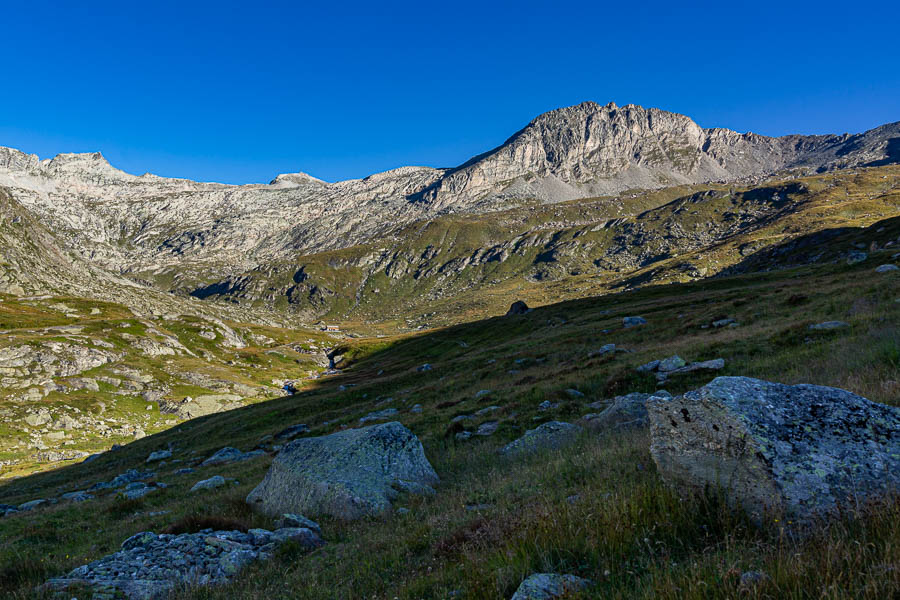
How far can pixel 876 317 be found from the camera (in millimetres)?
20406

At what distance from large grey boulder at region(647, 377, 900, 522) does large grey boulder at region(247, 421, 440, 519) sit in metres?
8.53

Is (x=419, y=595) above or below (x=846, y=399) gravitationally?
below

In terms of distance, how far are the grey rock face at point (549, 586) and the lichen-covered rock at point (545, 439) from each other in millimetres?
10381

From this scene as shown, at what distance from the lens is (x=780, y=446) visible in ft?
19.4

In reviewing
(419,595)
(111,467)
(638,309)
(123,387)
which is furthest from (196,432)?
(638,309)

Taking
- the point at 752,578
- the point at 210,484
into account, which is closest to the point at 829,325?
the point at 752,578

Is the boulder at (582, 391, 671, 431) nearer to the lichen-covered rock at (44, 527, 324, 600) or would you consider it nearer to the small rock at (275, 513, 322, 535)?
the small rock at (275, 513, 322, 535)

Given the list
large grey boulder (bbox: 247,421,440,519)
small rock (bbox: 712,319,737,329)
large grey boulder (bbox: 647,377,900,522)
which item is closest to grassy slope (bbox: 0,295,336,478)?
large grey boulder (bbox: 247,421,440,519)

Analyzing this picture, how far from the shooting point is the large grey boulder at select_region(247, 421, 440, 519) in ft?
41.5

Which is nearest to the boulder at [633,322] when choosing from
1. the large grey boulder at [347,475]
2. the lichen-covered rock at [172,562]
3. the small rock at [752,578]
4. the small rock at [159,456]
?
the large grey boulder at [347,475]

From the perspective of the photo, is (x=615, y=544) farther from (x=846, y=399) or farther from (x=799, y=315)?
(x=799, y=315)

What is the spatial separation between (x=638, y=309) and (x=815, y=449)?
66.0 metres

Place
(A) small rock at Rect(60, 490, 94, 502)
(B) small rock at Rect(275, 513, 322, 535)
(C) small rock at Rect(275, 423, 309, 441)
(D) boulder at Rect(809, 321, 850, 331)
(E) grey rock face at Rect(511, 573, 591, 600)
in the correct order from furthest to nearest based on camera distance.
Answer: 1. (C) small rock at Rect(275, 423, 309, 441)
2. (A) small rock at Rect(60, 490, 94, 502)
3. (D) boulder at Rect(809, 321, 850, 331)
4. (B) small rock at Rect(275, 513, 322, 535)
5. (E) grey rock face at Rect(511, 573, 591, 600)

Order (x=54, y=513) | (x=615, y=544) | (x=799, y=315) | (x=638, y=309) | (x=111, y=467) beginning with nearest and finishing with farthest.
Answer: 1. (x=615, y=544)
2. (x=54, y=513)
3. (x=799, y=315)
4. (x=111, y=467)
5. (x=638, y=309)
